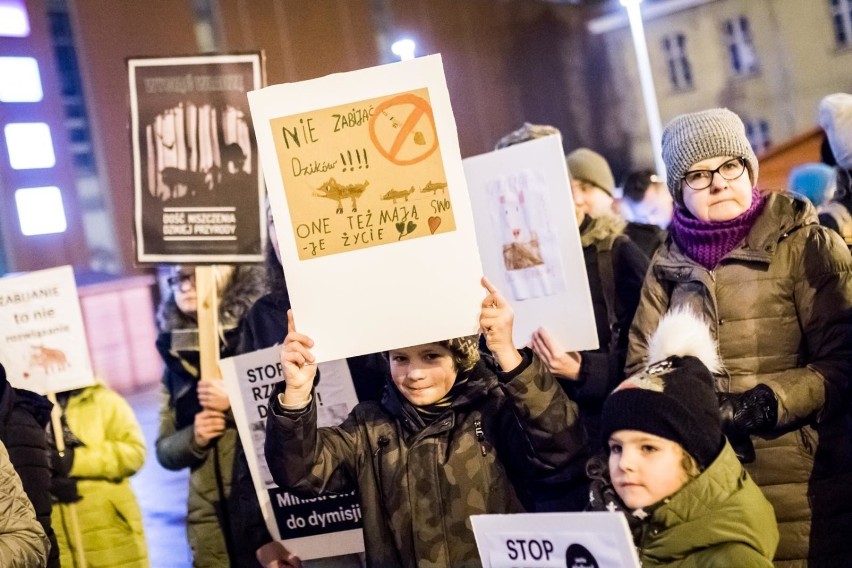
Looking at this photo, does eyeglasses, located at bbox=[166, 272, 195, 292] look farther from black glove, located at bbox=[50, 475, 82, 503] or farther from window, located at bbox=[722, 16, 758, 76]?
window, located at bbox=[722, 16, 758, 76]

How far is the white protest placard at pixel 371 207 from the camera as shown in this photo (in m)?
3.01

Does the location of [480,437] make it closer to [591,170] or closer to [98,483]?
[591,170]

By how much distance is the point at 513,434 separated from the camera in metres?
3.18

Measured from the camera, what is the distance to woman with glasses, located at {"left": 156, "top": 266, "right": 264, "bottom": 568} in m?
4.51

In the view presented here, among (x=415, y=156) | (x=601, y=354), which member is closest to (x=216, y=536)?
(x=601, y=354)

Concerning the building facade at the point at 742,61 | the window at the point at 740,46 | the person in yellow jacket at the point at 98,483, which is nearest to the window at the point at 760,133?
the building facade at the point at 742,61

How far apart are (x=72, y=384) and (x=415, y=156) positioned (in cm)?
238

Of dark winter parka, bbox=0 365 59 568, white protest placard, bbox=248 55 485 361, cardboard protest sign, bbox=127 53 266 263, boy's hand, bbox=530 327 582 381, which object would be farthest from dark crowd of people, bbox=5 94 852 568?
cardboard protest sign, bbox=127 53 266 263

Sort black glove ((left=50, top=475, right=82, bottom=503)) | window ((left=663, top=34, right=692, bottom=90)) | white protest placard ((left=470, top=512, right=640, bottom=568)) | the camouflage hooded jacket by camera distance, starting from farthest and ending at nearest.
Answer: window ((left=663, top=34, right=692, bottom=90))
black glove ((left=50, top=475, right=82, bottom=503))
the camouflage hooded jacket
white protest placard ((left=470, top=512, right=640, bottom=568))

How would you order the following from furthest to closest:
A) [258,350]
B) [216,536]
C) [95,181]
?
[95,181]
[216,536]
[258,350]

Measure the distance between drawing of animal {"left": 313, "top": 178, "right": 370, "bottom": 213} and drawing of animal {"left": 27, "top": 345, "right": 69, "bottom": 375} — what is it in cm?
214

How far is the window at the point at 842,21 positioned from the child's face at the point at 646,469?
1125 inches

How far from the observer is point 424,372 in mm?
3139

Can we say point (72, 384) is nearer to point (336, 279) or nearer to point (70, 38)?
point (336, 279)
